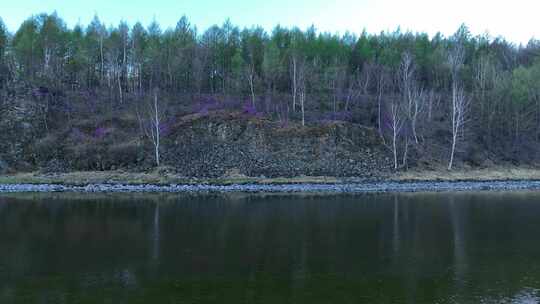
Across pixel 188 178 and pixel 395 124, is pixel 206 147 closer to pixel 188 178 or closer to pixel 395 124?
pixel 188 178

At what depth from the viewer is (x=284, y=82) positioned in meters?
83.9

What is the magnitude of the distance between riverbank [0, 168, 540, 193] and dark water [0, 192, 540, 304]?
11.7 metres

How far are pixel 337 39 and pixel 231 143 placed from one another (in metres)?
51.7

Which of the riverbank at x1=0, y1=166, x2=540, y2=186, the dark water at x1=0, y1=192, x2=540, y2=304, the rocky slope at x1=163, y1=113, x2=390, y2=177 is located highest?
the rocky slope at x1=163, y1=113, x2=390, y2=177

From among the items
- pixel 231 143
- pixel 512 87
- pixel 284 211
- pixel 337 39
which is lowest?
pixel 284 211

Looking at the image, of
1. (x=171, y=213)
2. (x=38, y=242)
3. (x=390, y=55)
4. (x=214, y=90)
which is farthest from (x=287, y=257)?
(x=390, y=55)

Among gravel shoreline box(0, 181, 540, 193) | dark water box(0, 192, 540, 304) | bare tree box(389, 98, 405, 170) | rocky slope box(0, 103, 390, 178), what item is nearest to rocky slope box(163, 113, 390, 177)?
rocky slope box(0, 103, 390, 178)

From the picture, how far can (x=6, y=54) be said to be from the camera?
251ft

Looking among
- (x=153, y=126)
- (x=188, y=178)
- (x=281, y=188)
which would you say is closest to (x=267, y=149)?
(x=281, y=188)

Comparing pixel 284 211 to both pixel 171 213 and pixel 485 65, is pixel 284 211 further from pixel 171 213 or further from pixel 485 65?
pixel 485 65

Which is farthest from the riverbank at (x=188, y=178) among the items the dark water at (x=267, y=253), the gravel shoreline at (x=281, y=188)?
the dark water at (x=267, y=253)

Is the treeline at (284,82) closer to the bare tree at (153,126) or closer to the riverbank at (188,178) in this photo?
the riverbank at (188,178)

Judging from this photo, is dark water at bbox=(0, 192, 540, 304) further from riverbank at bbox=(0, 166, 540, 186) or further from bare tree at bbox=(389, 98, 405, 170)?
bare tree at bbox=(389, 98, 405, 170)

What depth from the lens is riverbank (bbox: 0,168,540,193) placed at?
46906 millimetres
